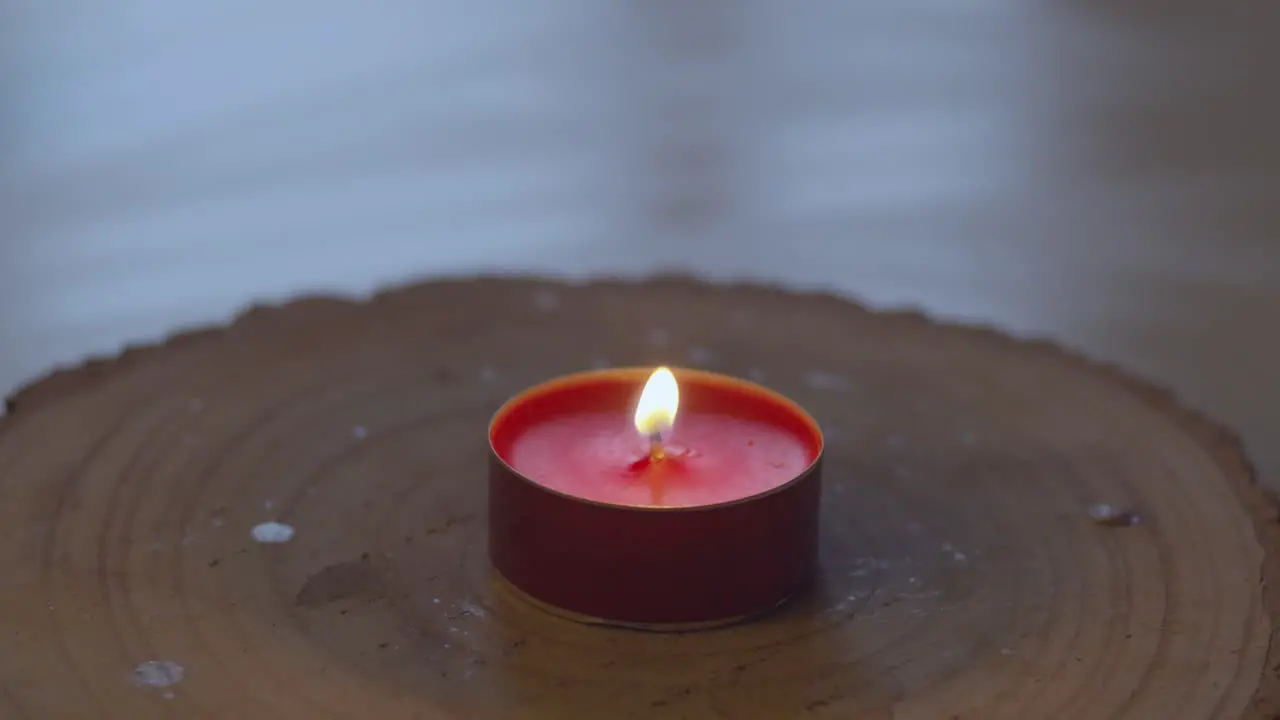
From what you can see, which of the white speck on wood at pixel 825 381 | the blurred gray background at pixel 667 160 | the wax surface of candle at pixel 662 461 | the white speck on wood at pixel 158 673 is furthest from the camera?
the blurred gray background at pixel 667 160

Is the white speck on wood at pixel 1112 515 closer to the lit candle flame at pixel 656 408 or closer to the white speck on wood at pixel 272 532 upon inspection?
the lit candle flame at pixel 656 408

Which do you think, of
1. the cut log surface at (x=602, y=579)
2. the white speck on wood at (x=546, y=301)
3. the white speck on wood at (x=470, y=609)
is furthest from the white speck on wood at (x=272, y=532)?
the white speck on wood at (x=546, y=301)

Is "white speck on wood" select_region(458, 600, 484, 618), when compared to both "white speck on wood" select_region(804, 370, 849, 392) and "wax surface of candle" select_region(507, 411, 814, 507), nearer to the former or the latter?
"wax surface of candle" select_region(507, 411, 814, 507)

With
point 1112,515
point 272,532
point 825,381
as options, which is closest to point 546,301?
point 825,381

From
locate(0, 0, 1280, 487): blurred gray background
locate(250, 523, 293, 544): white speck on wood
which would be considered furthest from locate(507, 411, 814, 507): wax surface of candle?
locate(0, 0, 1280, 487): blurred gray background

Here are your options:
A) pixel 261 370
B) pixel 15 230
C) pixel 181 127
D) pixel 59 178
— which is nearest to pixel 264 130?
pixel 181 127

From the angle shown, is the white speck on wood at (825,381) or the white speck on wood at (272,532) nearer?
the white speck on wood at (272,532)

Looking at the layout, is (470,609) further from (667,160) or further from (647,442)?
(667,160)
